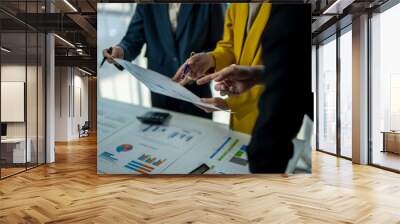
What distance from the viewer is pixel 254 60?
6.04 meters

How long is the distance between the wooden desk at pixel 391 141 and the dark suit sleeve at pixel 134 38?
4775 mm

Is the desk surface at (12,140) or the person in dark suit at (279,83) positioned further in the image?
the desk surface at (12,140)

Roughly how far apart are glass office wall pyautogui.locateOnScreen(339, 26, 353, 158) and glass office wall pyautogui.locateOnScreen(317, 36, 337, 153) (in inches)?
18.3

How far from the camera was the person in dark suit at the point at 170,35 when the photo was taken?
6129mm

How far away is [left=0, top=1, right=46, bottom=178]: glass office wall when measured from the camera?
243 inches

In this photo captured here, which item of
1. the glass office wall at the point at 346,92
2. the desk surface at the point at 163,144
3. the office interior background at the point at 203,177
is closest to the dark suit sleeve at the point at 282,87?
the desk surface at the point at 163,144

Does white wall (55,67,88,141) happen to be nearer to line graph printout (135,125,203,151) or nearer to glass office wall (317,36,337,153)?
glass office wall (317,36,337,153)

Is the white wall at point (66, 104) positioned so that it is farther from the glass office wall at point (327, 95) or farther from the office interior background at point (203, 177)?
the glass office wall at point (327, 95)

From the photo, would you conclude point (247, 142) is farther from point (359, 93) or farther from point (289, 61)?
point (359, 93)

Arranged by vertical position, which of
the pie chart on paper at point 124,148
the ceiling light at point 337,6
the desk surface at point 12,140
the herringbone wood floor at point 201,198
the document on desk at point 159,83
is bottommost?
the herringbone wood floor at point 201,198

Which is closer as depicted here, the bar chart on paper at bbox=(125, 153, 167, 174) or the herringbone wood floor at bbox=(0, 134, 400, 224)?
the herringbone wood floor at bbox=(0, 134, 400, 224)

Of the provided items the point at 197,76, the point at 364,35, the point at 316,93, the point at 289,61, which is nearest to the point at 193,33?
the point at 197,76

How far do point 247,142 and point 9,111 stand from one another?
3974 millimetres

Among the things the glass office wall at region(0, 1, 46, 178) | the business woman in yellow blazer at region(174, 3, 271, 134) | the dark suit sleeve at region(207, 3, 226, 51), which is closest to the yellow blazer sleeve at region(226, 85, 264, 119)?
the business woman in yellow blazer at region(174, 3, 271, 134)
